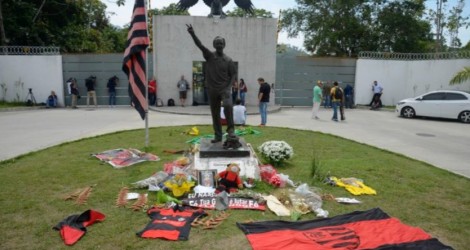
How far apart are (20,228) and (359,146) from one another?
8730 mm

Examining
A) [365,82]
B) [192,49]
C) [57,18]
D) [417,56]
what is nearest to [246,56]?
[192,49]

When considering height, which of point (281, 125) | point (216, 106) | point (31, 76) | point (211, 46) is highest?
point (211, 46)

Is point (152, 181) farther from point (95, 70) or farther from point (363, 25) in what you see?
point (363, 25)

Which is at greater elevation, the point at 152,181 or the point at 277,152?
the point at 277,152

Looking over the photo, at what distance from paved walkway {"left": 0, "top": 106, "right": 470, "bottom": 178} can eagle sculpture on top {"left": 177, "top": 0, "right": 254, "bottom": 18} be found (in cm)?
511

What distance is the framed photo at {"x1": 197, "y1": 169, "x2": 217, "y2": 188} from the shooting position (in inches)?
261

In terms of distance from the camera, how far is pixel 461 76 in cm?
1838

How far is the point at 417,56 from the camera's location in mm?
23281

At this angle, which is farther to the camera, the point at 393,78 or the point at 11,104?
the point at 393,78

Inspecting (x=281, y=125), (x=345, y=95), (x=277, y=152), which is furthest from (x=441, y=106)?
(x=277, y=152)

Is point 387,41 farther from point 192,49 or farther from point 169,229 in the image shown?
point 169,229

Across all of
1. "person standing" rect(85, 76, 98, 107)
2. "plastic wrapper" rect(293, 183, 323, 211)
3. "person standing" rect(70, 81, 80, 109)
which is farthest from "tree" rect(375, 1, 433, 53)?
"plastic wrapper" rect(293, 183, 323, 211)

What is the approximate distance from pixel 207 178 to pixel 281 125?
871cm

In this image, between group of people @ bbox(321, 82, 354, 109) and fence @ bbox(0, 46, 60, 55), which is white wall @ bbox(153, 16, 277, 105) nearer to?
group of people @ bbox(321, 82, 354, 109)
